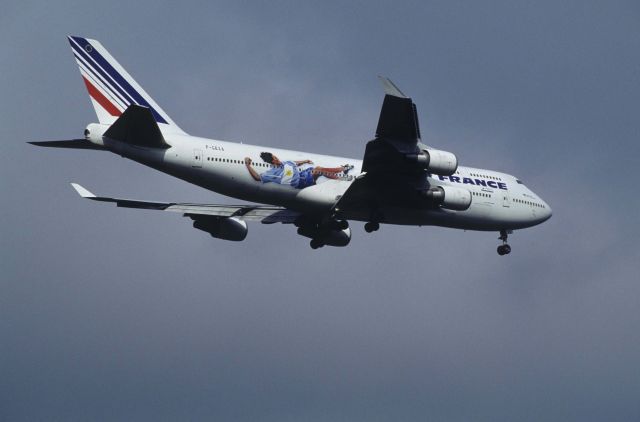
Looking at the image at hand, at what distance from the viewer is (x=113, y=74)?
36.7 metres

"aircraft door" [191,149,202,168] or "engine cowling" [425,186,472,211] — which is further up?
"engine cowling" [425,186,472,211]

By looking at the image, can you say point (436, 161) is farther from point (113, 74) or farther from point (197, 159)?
point (113, 74)

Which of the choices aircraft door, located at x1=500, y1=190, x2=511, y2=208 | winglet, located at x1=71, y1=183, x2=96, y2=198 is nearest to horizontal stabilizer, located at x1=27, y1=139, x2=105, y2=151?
winglet, located at x1=71, y1=183, x2=96, y2=198

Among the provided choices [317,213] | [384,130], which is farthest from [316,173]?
[384,130]

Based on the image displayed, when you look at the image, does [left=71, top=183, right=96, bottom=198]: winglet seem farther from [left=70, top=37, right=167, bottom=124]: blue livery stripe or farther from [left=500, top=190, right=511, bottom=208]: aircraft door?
[left=500, top=190, right=511, bottom=208]: aircraft door

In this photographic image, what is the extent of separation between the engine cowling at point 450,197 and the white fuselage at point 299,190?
3.50 feet

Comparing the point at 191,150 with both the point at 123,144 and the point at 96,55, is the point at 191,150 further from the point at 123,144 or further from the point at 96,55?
the point at 96,55

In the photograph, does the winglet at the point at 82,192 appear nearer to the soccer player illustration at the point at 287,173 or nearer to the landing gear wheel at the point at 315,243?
the soccer player illustration at the point at 287,173

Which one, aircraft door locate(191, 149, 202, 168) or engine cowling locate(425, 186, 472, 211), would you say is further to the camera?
engine cowling locate(425, 186, 472, 211)

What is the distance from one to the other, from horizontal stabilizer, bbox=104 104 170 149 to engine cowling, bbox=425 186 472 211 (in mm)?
9593

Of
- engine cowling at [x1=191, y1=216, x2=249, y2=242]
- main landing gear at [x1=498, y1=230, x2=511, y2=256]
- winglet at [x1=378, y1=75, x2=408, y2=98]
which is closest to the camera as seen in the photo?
winglet at [x1=378, y1=75, x2=408, y2=98]

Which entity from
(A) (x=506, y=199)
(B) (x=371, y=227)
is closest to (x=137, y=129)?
(B) (x=371, y=227)

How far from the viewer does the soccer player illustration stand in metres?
35.8

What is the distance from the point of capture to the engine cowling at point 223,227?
39344 millimetres
